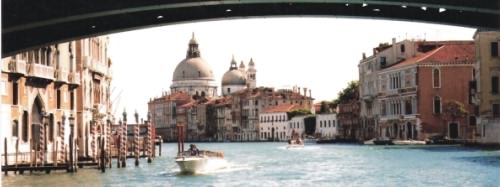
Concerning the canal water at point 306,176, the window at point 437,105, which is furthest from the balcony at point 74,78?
the window at point 437,105

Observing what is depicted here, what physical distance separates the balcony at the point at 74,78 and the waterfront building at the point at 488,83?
13633 millimetres

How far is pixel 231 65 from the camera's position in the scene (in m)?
108

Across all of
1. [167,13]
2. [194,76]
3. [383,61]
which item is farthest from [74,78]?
[194,76]

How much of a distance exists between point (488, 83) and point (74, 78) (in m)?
14.4

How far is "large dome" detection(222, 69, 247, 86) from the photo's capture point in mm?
103938

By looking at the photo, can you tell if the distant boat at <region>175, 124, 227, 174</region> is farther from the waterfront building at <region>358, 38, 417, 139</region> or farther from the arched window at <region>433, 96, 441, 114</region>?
the waterfront building at <region>358, 38, 417, 139</region>

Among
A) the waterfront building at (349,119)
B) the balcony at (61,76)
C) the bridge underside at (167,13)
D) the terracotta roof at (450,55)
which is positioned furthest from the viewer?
the waterfront building at (349,119)

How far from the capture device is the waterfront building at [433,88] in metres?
44.0

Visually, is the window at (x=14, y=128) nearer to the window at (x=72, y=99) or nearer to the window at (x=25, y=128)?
the window at (x=25, y=128)

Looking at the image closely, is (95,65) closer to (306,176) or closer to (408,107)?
(306,176)

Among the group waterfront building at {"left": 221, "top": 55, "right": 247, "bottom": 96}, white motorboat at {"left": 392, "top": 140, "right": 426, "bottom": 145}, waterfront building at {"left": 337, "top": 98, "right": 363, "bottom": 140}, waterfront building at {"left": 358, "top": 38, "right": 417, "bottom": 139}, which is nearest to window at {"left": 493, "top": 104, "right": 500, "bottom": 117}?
white motorboat at {"left": 392, "top": 140, "right": 426, "bottom": 145}

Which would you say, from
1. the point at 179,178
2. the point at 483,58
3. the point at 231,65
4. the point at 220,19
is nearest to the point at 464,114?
the point at 483,58

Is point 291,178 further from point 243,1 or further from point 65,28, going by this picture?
point 243,1

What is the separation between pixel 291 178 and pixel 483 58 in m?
15.2
